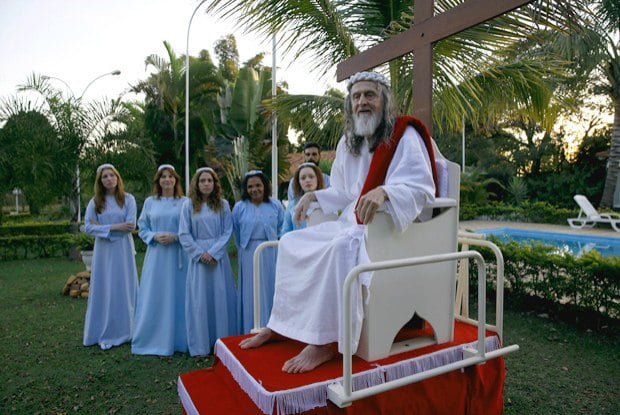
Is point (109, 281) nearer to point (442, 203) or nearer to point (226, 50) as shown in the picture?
point (442, 203)

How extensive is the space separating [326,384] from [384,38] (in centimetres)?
487

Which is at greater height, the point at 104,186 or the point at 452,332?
the point at 104,186

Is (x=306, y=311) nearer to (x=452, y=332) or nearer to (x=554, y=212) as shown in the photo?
(x=452, y=332)

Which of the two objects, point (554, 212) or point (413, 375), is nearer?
point (413, 375)

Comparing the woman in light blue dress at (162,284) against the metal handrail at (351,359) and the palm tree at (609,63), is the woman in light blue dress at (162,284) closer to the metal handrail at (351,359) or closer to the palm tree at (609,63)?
the metal handrail at (351,359)

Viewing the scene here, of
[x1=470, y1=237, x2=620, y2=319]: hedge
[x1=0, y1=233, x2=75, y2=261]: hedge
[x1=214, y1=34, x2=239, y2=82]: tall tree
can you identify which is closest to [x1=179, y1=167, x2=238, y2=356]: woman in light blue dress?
[x1=470, y1=237, x2=620, y2=319]: hedge

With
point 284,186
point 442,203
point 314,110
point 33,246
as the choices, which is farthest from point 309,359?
point 33,246

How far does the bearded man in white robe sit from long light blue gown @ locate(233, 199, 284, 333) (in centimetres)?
196

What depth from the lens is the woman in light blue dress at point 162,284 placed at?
4875mm

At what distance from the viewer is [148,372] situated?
169 inches

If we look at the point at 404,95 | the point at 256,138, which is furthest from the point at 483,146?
the point at 404,95

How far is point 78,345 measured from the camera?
17.0 ft

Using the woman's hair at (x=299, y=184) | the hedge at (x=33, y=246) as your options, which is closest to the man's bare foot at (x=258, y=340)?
the woman's hair at (x=299, y=184)

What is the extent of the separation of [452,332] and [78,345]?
4366 mm
